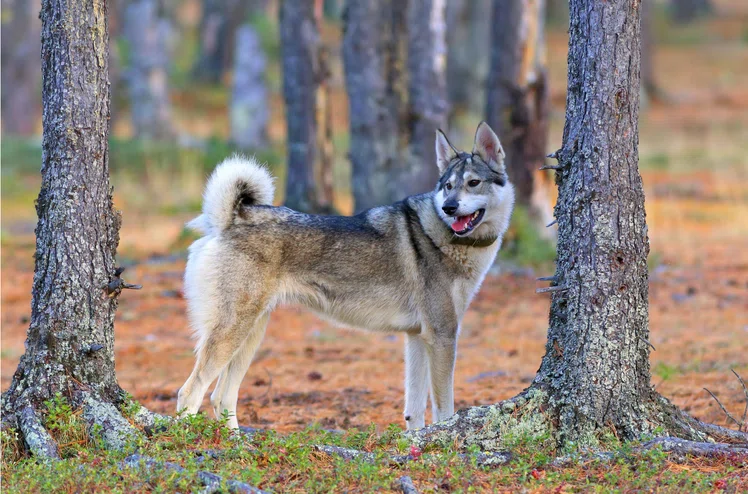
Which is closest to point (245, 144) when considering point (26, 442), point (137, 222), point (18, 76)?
point (137, 222)

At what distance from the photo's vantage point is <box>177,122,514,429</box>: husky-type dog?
5.64 meters

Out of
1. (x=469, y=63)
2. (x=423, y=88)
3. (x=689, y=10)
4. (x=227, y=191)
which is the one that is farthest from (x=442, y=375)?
(x=689, y=10)

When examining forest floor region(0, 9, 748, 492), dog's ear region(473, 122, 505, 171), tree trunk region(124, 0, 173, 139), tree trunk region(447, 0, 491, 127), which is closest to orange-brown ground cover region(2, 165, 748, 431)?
forest floor region(0, 9, 748, 492)

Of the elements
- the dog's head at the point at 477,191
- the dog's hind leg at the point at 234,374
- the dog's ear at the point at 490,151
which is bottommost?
the dog's hind leg at the point at 234,374

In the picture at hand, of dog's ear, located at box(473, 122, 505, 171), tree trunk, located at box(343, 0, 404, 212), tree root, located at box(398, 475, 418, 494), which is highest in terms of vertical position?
tree trunk, located at box(343, 0, 404, 212)

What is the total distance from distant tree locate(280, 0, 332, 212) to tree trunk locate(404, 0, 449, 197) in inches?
59.2

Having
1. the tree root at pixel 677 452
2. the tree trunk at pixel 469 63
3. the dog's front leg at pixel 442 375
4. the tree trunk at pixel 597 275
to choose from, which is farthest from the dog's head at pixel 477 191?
the tree trunk at pixel 469 63

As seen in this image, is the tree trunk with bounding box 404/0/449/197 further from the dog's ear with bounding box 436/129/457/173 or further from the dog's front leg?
the dog's front leg

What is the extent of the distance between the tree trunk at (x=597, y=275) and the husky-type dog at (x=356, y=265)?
44.0 inches

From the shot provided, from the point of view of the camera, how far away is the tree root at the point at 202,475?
4.00 meters

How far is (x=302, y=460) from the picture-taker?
4.42 meters

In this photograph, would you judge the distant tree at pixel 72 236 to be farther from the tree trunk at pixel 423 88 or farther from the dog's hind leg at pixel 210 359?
the tree trunk at pixel 423 88

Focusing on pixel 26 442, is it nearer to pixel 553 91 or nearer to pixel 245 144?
pixel 245 144

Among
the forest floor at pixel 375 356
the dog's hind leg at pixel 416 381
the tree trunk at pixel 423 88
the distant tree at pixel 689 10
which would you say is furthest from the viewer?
the distant tree at pixel 689 10
